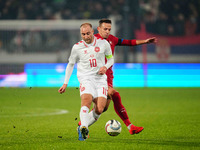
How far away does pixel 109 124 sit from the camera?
7305mm

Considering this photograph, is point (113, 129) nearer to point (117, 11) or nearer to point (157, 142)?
point (157, 142)

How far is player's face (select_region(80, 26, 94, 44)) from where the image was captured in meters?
6.82

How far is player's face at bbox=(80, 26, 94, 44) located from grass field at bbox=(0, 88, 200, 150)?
1.14 metres

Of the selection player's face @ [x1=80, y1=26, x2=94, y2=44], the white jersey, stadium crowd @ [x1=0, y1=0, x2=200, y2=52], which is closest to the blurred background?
stadium crowd @ [x1=0, y1=0, x2=200, y2=52]

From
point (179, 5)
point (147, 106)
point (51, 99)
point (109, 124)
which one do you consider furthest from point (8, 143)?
point (179, 5)

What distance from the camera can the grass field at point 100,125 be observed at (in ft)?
21.7

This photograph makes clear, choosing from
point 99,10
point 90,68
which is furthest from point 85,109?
point 99,10

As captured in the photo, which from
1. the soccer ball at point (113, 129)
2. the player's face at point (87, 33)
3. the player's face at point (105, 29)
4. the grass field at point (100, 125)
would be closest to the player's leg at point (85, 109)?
the grass field at point (100, 125)

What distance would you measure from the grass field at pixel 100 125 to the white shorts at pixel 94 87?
490 mm

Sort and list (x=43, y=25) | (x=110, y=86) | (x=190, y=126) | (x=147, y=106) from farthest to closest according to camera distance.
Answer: (x=43, y=25) → (x=147, y=106) → (x=190, y=126) → (x=110, y=86)

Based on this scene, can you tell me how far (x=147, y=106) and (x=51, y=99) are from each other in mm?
3405

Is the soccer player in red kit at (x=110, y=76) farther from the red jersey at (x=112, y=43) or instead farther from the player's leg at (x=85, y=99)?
the player's leg at (x=85, y=99)

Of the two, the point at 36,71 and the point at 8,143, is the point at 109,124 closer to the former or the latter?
the point at 8,143

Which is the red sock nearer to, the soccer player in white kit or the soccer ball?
the soccer ball
